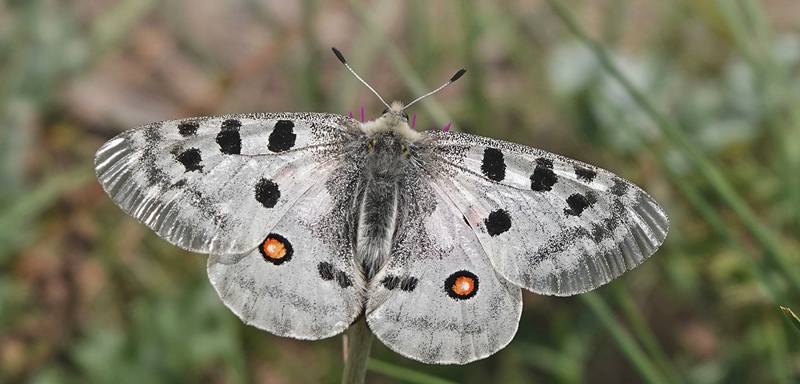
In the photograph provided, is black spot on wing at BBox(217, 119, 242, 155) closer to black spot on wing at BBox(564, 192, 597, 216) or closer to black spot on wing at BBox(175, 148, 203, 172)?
black spot on wing at BBox(175, 148, 203, 172)

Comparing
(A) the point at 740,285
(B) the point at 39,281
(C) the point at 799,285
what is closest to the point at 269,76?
(B) the point at 39,281

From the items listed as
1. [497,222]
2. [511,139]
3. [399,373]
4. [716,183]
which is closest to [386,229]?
[497,222]

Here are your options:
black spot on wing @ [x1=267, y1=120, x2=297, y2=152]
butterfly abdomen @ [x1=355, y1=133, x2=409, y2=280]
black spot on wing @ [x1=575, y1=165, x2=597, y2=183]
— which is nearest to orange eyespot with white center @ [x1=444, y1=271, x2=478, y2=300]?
butterfly abdomen @ [x1=355, y1=133, x2=409, y2=280]

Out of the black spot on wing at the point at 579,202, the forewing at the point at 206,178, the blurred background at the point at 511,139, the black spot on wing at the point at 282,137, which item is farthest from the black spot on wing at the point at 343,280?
the blurred background at the point at 511,139

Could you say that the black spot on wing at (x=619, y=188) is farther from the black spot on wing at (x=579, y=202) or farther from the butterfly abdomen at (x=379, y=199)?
the butterfly abdomen at (x=379, y=199)

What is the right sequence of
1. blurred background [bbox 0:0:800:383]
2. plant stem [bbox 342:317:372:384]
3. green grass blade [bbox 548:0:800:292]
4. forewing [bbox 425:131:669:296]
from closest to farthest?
plant stem [bbox 342:317:372:384], forewing [bbox 425:131:669:296], green grass blade [bbox 548:0:800:292], blurred background [bbox 0:0:800:383]

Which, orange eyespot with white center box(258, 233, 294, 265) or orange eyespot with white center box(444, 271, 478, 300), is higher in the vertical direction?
orange eyespot with white center box(258, 233, 294, 265)
